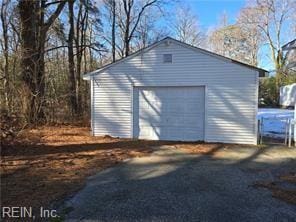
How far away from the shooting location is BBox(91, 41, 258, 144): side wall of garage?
411 inches

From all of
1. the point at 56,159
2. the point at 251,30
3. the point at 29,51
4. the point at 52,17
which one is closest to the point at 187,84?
the point at 56,159

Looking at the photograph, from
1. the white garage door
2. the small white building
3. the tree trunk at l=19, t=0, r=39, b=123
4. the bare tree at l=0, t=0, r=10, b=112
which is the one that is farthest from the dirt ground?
the small white building

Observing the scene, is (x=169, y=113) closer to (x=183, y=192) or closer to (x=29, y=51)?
(x=183, y=192)

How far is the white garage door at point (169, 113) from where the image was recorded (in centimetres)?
1102

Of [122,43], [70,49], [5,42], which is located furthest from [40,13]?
[122,43]

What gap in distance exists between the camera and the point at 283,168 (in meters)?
7.20

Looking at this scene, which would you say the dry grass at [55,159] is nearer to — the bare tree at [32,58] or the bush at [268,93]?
the bare tree at [32,58]

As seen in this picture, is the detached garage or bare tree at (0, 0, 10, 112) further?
bare tree at (0, 0, 10, 112)

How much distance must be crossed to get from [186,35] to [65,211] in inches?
1279

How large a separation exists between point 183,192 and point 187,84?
20.5 ft

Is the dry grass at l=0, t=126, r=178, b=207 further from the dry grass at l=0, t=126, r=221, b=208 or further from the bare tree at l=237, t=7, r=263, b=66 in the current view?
the bare tree at l=237, t=7, r=263, b=66

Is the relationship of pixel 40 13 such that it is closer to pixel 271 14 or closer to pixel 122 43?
pixel 122 43

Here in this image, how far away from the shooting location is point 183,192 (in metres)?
5.22

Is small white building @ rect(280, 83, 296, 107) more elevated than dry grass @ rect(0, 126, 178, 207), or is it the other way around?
small white building @ rect(280, 83, 296, 107)
